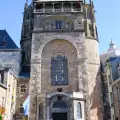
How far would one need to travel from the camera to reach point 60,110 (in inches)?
1186

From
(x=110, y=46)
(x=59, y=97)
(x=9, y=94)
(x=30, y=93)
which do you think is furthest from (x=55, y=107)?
(x=110, y=46)

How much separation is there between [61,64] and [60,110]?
6.67m

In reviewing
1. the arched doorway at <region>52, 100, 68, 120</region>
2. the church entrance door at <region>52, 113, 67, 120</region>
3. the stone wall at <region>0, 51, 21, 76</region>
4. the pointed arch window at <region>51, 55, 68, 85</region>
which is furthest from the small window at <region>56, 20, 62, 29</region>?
the church entrance door at <region>52, 113, 67, 120</region>

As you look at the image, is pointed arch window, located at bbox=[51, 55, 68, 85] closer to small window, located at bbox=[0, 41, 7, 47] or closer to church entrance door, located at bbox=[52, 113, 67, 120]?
church entrance door, located at bbox=[52, 113, 67, 120]

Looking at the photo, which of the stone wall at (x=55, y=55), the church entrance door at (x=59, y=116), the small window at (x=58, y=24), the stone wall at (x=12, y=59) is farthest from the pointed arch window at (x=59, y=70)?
the stone wall at (x=12, y=59)

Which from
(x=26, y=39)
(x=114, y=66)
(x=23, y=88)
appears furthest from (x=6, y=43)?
(x=114, y=66)

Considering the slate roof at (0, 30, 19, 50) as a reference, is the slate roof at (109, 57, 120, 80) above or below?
below

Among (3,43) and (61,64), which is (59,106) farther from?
(3,43)

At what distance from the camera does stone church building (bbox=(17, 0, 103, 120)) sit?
30.2 metres

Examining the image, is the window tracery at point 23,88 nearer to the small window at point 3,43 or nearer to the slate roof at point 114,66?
the small window at point 3,43

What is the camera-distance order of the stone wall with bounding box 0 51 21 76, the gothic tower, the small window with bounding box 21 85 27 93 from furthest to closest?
the gothic tower → the stone wall with bounding box 0 51 21 76 → the small window with bounding box 21 85 27 93

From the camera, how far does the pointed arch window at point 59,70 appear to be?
3244cm

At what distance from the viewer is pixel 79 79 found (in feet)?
105

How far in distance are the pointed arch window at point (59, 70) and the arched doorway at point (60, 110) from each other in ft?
9.69
